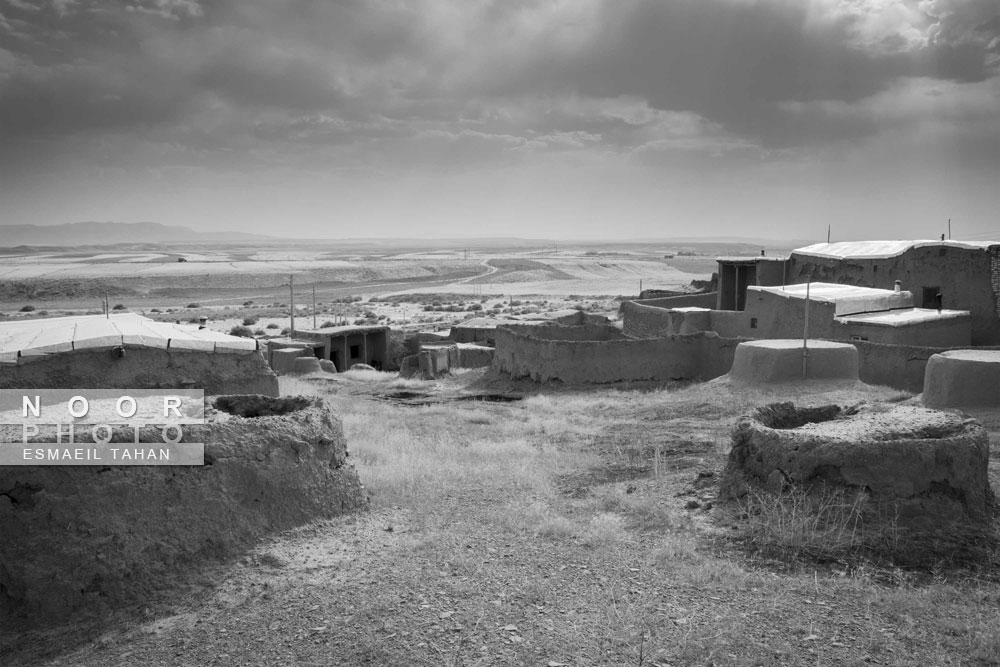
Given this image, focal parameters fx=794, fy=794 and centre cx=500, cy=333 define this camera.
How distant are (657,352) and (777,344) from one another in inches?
125

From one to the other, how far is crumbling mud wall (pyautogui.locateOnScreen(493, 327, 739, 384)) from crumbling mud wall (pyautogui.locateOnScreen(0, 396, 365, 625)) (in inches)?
449

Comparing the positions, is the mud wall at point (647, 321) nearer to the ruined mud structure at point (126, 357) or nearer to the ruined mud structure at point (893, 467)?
the ruined mud structure at point (126, 357)

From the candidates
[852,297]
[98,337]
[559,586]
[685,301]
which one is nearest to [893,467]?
[559,586]

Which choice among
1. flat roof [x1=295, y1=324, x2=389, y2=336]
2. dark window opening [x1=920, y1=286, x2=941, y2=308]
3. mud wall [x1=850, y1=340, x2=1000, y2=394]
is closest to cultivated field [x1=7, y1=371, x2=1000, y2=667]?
mud wall [x1=850, y1=340, x2=1000, y2=394]

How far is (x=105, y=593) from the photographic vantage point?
5801 mm

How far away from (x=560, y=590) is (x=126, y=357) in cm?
653

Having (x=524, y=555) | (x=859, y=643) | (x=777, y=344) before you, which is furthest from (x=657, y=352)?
(x=859, y=643)

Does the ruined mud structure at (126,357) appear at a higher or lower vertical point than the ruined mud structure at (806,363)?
higher

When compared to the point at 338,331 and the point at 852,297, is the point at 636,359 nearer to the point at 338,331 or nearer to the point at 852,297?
the point at 852,297

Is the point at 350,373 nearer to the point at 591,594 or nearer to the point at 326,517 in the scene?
the point at 326,517

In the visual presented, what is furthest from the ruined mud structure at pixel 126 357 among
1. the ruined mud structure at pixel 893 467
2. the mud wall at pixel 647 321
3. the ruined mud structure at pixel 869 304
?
the mud wall at pixel 647 321

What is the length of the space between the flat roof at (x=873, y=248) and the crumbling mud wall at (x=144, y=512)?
21.4 meters

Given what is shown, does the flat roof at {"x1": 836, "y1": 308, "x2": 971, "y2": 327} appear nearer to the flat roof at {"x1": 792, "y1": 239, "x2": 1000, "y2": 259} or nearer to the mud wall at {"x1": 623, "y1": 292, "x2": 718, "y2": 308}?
the flat roof at {"x1": 792, "y1": 239, "x2": 1000, "y2": 259}

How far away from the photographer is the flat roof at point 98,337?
9.33 meters
